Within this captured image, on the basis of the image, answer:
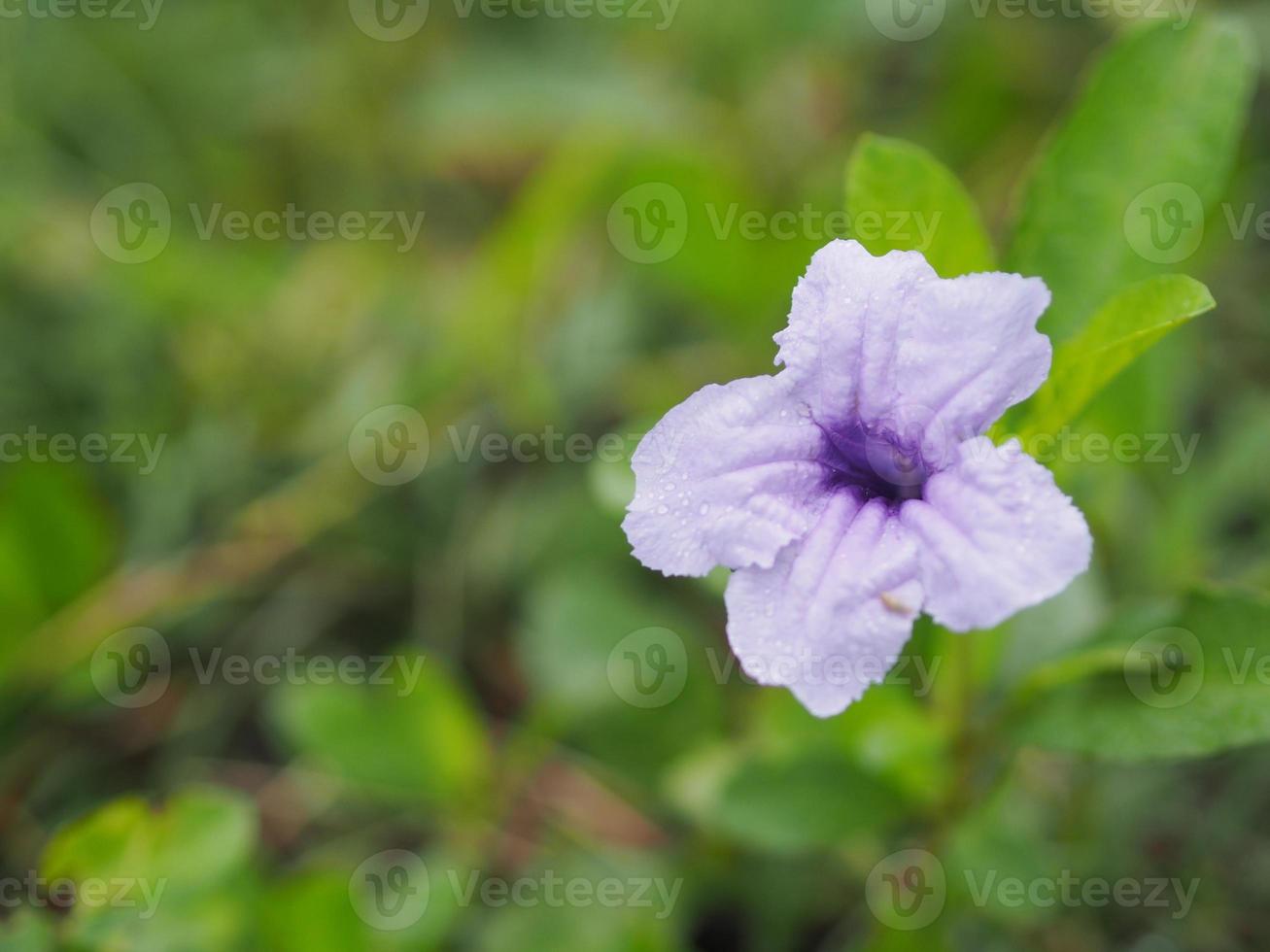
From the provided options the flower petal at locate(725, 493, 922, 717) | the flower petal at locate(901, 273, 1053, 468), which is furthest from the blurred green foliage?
the flower petal at locate(725, 493, 922, 717)

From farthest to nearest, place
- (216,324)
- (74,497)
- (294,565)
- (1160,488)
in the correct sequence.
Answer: (216,324) → (294,565) → (74,497) → (1160,488)

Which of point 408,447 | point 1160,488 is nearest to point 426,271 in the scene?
point 408,447

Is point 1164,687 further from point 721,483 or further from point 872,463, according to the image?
point 721,483

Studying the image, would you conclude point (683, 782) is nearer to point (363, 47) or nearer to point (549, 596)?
point (549, 596)

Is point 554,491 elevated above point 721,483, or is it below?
below

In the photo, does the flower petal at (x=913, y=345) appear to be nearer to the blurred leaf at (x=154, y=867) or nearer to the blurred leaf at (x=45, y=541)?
the blurred leaf at (x=154, y=867)

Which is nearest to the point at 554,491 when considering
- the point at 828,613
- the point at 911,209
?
the point at 911,209
